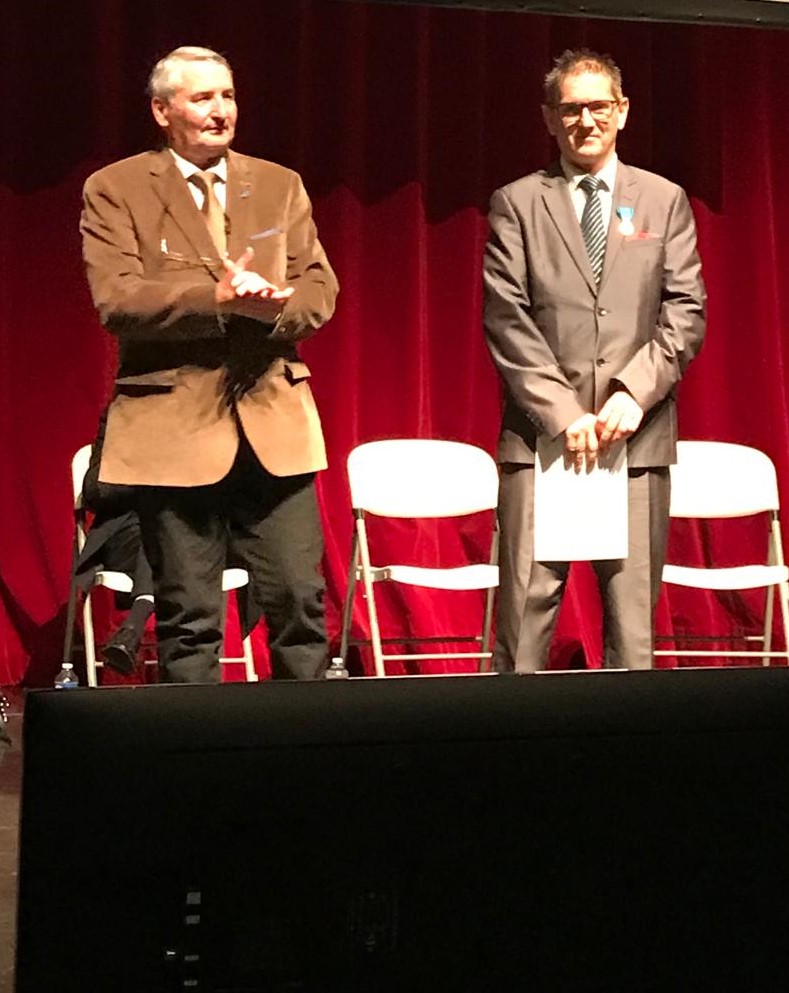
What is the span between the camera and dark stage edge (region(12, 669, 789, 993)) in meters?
0.65

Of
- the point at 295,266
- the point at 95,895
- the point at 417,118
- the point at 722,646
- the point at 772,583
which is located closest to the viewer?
the point at 95,895

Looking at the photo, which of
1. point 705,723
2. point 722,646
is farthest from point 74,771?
point 722,646

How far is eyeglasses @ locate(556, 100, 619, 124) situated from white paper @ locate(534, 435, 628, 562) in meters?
0.91

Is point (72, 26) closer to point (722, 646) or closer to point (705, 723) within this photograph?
point (722, 646)

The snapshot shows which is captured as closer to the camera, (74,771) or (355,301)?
(74,771)

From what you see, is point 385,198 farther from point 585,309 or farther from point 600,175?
point 585,309

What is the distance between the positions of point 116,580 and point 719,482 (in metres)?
1.85

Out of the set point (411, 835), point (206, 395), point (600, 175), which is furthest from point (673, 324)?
point (411, 835)

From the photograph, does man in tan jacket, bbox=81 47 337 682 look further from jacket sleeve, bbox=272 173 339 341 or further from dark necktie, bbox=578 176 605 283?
dark necktie, bbox=578 176 605 283

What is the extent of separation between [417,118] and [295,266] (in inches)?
48.9

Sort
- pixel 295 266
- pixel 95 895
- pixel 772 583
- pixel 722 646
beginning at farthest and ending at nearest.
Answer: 1. pixel 722 646
2. pixel 772 583
3. pixel 295 266
4. pixel 95 895

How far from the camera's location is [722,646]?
4.84 m

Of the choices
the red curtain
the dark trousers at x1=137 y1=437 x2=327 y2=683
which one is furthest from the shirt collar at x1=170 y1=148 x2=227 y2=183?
the red curtain

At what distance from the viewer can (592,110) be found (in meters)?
3.83
